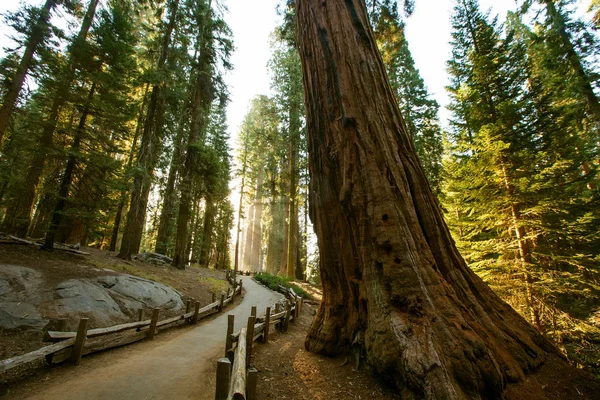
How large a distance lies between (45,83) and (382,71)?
1312 centimetres

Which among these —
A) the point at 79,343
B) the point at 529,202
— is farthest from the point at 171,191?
the point at 529,202

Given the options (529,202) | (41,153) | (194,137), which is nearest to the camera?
(529,202)

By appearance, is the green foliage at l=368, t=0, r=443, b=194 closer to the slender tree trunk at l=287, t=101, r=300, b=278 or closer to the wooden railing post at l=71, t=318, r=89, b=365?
the slender tree trunk at l=287, t=101, r=300, b=278

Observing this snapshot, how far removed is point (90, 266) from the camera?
988 cm

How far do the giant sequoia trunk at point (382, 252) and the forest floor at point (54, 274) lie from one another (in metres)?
5.59

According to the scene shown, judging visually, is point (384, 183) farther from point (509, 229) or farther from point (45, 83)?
point (45, 83)

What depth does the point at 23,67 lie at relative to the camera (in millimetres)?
10648

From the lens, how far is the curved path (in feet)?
13.2

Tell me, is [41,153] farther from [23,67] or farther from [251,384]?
[251,384]

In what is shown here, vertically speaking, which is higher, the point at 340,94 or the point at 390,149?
the point at 340,94

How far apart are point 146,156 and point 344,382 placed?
13.4 metres

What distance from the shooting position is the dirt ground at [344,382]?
322 centimetres

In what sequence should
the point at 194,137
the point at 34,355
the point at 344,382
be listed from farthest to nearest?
the point at 194,137, the point at 34,355, the point at 344,382

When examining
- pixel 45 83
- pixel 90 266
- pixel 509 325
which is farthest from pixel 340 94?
pixel 45 83
